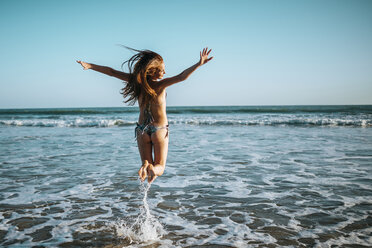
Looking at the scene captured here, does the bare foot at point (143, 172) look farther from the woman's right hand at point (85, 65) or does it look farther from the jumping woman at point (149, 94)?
the woman's right hand at point (85, 65)

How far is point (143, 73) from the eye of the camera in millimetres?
3855

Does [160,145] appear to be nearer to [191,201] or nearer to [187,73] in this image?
[187,73]

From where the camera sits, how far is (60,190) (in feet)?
19.3

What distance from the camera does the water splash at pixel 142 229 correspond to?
3.94 metres

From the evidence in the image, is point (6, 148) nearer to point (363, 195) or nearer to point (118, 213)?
point (118, 213)

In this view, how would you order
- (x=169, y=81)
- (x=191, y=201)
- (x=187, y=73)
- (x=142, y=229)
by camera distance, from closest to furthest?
(x=187, y=73), (x=169, y=81), (x=142, y=229), (x=191, y=201)

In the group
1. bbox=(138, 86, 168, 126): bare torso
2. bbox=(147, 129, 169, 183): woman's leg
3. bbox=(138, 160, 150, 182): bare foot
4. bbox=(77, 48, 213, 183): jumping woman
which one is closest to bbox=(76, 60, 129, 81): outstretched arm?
bbox=(77, 48, 213, 183): jumping woman

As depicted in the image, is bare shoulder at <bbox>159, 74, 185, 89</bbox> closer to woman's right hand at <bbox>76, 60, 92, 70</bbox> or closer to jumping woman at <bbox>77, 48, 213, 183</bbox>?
jumping woman at <bbox>77, 48, 213, 183</bbox>

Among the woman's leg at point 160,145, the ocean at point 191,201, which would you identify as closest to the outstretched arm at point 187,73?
the woman's leg at point 160,145

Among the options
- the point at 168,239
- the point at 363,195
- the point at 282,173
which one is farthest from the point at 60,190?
the point at 363,195

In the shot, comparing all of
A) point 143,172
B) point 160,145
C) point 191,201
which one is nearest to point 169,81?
point 160,145

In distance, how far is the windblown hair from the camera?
3.86 meters

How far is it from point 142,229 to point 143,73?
7.39 feet

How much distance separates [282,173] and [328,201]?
2005 millimetres
